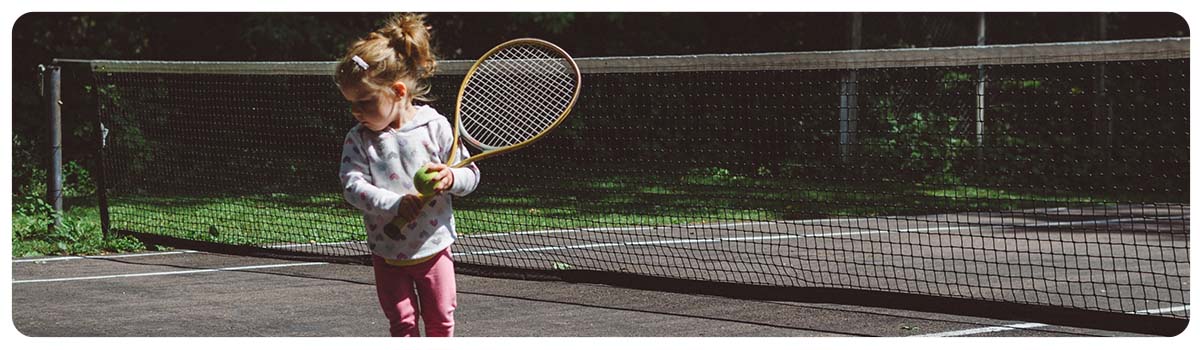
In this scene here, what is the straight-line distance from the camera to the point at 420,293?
15.7ft

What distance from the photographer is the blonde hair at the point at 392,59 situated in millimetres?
4688

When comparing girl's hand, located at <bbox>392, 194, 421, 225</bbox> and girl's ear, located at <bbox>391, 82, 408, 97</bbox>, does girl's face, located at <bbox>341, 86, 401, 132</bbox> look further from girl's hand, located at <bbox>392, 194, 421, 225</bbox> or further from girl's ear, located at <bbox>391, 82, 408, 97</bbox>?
girl's hand, located at <bbox>392, 194, 421, 225</bbox>

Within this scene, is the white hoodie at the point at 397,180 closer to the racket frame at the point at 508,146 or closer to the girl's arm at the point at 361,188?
the girl's arm at the point at 361,188

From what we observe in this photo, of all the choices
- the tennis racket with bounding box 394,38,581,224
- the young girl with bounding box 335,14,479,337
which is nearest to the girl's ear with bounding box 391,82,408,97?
→ the young girl with bounding box 335,14,479,337

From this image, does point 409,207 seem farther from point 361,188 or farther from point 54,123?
point 54,123

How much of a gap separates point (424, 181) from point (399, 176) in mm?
211

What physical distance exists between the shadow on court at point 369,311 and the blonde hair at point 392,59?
6.46ft

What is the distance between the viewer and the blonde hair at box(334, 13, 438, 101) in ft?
15.4

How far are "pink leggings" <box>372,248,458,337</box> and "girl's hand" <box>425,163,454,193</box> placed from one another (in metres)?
0.30

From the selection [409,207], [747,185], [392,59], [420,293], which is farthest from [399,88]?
[747,185]

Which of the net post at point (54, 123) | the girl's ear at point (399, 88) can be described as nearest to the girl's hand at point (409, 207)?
the girl's ear at point (399, 88)

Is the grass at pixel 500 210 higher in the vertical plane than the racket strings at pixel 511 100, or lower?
lower

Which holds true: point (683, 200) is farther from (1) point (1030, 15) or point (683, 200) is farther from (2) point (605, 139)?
(1) point (1030, 15)

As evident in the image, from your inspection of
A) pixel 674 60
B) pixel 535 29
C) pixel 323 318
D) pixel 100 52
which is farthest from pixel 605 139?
pixel 323 318
